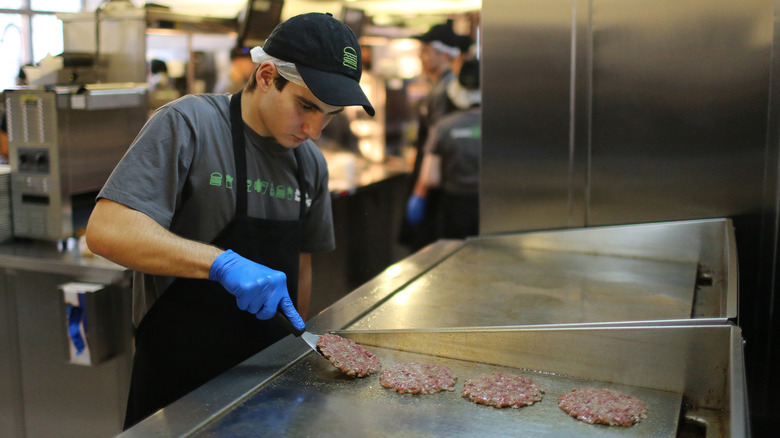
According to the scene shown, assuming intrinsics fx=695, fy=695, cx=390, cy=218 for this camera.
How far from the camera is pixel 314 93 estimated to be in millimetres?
1457

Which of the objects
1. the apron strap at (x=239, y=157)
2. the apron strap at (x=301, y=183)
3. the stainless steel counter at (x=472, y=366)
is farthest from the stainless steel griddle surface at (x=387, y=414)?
the apron strap at (x=301, y=183)

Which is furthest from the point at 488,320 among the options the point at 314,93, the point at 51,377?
the point at 51,377

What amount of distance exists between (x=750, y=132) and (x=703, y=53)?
0.30 metres

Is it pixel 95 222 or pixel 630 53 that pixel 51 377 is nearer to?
pixel 95 222

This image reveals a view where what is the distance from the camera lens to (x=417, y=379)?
1336 millimetres

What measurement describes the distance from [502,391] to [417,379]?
163 mm

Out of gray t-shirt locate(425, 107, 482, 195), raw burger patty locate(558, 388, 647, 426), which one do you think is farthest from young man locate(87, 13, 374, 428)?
gray t-shirt locate(425, 107, 482, 195)

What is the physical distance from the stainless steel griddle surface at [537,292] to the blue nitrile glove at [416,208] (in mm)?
1803

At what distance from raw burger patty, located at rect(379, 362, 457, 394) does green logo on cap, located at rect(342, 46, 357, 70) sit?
0.66 metres

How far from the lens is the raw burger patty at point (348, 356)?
136 cm

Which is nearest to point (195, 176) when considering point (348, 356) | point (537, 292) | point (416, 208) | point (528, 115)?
point (348, 356)

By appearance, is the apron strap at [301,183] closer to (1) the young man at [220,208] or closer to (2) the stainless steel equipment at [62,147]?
(1) the young man at [220,208]

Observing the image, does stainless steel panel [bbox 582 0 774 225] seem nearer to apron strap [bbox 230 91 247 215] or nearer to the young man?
the young man

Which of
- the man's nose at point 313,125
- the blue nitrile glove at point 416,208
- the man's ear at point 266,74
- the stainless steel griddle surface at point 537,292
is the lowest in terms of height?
the blue nitrile glove at point 416,208
